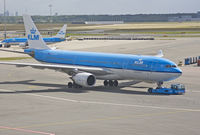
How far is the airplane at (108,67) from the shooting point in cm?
4109

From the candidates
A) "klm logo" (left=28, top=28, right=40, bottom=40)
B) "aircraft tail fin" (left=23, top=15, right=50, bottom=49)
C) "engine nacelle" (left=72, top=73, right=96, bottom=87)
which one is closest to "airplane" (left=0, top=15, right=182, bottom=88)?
"engine nacelle" (left=72, top=73, right=96, bottom=87)

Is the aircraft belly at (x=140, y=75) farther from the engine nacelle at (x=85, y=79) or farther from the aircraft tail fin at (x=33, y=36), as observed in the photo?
the aircraft tail fin at (x=33, y=36)

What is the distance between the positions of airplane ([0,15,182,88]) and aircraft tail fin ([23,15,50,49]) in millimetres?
1443

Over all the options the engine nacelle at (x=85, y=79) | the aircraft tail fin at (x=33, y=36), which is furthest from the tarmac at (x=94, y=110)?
the aircraft tail fin at (x=33, y=36)

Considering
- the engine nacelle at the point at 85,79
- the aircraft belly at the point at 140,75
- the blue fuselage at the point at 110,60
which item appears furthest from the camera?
the engine nacelle at the point at 85,79

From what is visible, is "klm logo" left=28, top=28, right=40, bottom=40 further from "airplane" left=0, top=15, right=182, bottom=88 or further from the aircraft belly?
the aircraft belly

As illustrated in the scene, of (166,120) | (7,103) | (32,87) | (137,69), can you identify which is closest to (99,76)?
(137,69)

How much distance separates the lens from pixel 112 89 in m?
44.4

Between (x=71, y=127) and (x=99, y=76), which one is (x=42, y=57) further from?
(x=71, y=127)

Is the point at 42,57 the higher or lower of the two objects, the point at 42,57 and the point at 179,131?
the higher

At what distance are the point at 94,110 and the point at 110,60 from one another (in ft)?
39.8

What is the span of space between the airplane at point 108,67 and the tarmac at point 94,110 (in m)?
1.49

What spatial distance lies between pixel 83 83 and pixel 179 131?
17947 mm

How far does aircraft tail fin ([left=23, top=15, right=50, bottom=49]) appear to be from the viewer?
168 ft
